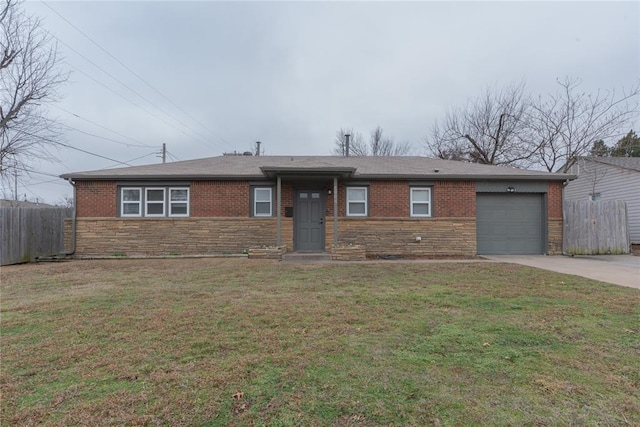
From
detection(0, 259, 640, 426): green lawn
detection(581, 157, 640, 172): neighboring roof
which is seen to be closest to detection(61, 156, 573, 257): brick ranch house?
detection(0, 259, 640, 426): green lawn

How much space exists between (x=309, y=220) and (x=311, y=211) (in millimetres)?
335

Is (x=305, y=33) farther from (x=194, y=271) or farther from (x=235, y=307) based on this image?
(x=235, y=307)

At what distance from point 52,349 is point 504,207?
43.5ft

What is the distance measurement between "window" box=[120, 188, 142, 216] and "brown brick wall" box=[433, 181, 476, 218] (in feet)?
35.1

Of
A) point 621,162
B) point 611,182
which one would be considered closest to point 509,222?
point 611,182

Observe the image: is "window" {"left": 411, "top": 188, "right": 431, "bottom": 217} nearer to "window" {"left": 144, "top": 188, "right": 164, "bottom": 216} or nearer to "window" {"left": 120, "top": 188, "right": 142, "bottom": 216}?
"window" {"left": 144, "top": 188, "right": 164, "bottom": 216}

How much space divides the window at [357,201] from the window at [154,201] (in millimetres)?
5892

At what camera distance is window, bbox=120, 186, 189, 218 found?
40.0ft

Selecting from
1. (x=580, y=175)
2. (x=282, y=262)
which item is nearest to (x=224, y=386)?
(x=282, y=262)

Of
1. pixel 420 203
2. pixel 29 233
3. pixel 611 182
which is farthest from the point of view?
pixel 611 182

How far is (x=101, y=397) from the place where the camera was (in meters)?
2.40

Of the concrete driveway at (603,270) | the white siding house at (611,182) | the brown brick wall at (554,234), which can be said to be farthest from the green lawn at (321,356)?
the white siding house at (611,182)

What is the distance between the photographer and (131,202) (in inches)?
480

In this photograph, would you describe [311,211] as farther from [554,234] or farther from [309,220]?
[554,234]
